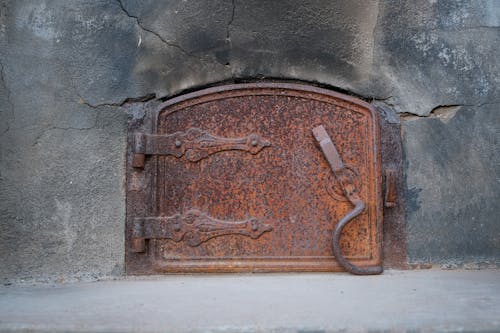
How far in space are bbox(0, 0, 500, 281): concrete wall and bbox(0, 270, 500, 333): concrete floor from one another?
0.21 metres

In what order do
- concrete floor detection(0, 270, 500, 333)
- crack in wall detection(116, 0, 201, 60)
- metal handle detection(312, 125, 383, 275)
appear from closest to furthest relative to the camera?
1. concrete floor detection(0, 270, 500, 333)
2. metal handle detection(312, 125, 383, 275)
3. crack in wall detection(116, 0, 201, 60)

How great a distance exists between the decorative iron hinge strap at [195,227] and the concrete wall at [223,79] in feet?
→ 0.42

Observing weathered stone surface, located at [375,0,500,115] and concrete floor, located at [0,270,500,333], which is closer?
concrete floor, located at [0,270,500,333]

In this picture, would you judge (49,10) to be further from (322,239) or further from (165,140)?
(322,239)

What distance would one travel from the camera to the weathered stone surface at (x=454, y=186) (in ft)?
A: 6.20

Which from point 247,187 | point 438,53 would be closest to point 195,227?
point 247,187

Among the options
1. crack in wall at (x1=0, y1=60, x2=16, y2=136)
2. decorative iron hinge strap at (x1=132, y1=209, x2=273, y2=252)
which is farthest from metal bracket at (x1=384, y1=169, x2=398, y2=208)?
crack in wall at (x1=0, y1=60, x2=16, y2=136)

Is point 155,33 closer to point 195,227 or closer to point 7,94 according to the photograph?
point 7,94

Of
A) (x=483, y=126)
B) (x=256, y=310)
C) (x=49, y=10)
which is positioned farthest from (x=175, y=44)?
(x=483, y=126)

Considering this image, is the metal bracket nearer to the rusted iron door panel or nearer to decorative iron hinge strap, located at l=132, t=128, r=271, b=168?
the rusted iron door panel

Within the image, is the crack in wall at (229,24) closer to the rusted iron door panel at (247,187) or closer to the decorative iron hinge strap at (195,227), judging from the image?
the rusted iron door panel at (247,187)

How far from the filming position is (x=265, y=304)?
4.68 feet

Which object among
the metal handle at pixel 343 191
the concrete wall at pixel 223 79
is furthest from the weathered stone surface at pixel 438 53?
the metal handle at pixel 343 191

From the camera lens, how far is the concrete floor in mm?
1249
